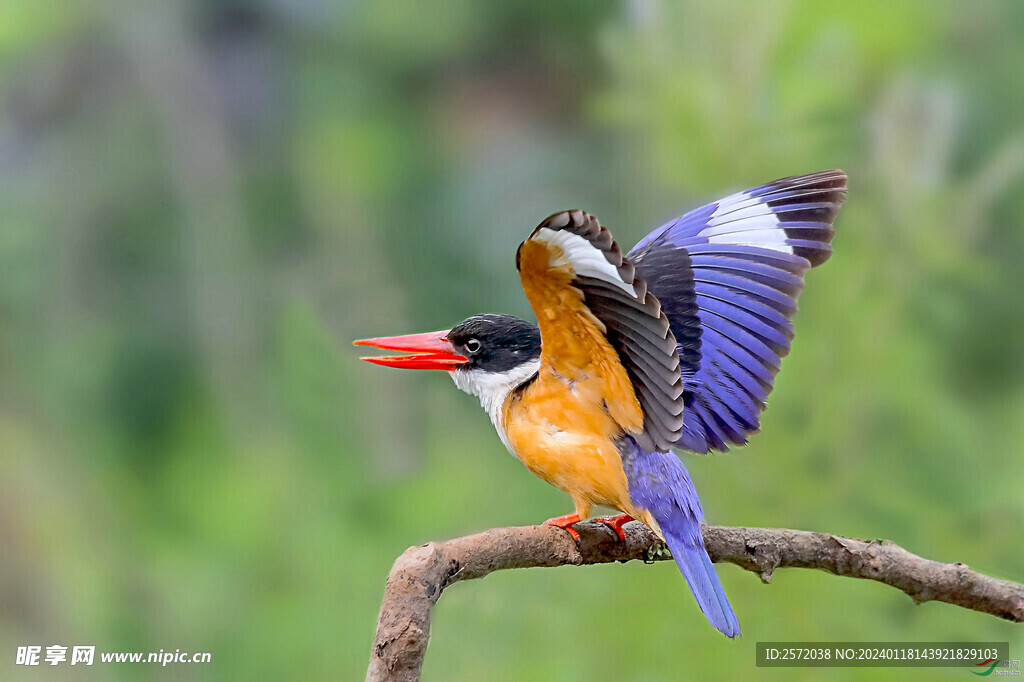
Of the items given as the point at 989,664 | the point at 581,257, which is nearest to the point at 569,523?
the point at 581,257

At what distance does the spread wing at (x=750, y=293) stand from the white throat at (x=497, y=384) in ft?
0.52

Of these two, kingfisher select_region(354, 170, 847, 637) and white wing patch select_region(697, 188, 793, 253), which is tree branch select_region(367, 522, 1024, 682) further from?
white wing patch select_region(697, 188, 793, 253)

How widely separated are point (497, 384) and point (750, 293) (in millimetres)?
290

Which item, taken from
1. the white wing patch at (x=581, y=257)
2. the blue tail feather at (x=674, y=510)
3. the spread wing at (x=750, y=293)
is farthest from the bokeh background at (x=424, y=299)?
the white wing patch at (x=581, y=257)

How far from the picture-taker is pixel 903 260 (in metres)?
1.30

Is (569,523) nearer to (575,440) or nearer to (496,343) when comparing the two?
(575,440)

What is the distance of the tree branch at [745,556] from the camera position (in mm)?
718

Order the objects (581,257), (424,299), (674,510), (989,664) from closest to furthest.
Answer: (581,257)
(674,510)
(989,664)
(424,299)

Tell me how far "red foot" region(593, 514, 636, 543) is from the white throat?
0.39 ft

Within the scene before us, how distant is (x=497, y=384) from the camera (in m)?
0.94

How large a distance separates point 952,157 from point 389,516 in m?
0.98

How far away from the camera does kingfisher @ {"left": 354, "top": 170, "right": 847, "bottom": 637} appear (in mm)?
720

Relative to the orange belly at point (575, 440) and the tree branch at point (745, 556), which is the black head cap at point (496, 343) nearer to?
the orange belly at point (575, 440)

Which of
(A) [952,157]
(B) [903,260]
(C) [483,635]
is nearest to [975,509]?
(B) [903,260]
